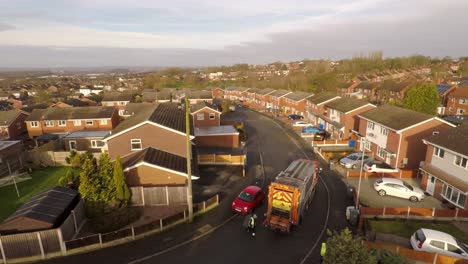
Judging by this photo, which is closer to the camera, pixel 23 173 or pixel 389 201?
pixel 389 201

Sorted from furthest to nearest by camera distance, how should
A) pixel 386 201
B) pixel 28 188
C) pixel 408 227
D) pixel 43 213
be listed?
pixel 28 188 → pixel 386 201 → pixel 408 227 → pixel 43 213

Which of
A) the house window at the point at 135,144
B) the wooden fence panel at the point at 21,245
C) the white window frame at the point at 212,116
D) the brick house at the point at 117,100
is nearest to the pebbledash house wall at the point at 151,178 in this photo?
the house window at the point at 135,144

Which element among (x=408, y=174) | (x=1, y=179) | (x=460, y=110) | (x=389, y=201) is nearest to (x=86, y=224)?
(x=1, y=179)

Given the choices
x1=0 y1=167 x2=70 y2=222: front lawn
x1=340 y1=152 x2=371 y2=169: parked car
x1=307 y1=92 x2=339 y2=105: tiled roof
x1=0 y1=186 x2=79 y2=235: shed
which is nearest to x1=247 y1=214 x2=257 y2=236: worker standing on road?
x1=0 y1=186 x2=79 y2=235: shed

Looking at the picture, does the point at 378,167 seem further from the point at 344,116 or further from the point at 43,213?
the point at 43,213

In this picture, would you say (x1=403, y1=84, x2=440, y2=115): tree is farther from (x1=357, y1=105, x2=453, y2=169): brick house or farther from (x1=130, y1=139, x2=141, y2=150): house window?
(x1=130, y1=139, x2=141, y2=150): house window

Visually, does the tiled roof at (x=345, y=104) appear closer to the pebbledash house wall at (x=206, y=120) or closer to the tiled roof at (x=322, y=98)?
the tiled roof at (x=322, y=98)

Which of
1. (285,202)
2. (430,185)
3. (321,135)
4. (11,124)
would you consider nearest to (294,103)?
(321,135)

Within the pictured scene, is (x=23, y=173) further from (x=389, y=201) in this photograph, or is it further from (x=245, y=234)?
(x=389, y=201)
